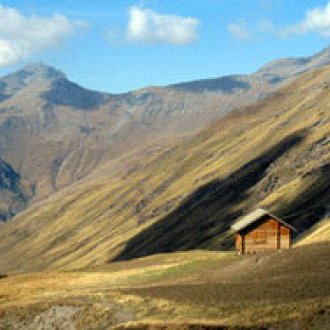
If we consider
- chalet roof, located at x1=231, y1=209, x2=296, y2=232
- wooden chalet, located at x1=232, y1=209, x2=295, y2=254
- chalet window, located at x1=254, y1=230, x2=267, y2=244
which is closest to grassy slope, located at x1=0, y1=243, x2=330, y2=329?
wooden chalet, located at x1=232, y1=209, x2=295, y2=254

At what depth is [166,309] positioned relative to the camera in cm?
5472

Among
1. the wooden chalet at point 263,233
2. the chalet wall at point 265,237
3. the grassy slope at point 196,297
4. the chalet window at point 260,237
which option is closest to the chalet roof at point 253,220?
the wooden chalet at point 263,233

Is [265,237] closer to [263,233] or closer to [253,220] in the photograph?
[263,233]

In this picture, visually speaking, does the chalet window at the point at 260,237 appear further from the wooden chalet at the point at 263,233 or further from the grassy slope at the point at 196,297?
the grassy slope at the point at 196,297

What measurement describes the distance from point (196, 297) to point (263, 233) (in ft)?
116

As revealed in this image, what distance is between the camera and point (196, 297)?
56469 millimetres

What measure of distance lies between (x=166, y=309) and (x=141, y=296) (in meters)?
6.31

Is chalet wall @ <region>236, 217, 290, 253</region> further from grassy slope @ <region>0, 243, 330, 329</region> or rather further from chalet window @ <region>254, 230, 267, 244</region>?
grassy slope @ <region>0, 243, 330, 329</region>

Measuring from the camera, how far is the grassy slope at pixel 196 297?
4725 centimetres

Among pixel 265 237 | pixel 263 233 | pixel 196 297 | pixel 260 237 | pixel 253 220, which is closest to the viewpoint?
pixel 196 297

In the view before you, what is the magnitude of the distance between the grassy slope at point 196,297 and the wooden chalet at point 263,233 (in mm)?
8151

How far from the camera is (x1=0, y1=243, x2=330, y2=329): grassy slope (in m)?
47.2

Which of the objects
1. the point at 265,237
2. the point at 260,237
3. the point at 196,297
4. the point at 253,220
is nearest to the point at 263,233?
the point at 265,237

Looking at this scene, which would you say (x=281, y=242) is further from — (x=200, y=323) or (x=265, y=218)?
(x=200, y=323)
